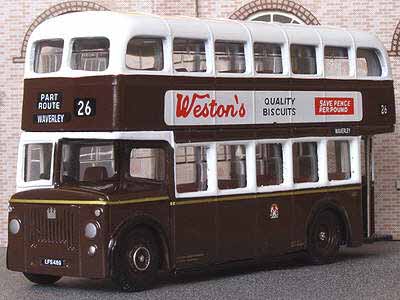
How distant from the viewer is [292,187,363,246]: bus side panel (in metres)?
19.7

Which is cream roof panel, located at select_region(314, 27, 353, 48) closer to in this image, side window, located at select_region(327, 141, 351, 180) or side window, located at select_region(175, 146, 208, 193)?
side window, located at select_region(327, 141, 351, 180)

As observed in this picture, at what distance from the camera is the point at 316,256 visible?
20.1 m

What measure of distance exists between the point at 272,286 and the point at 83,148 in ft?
10.6

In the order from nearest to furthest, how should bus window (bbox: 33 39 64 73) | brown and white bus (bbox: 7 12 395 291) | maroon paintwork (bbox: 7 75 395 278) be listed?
maroon paintwork (bbox: 7 75 395 278) → brown and white bus (bbox: 7 12 395 291) → bus window (bbox: 33 39 64 73)

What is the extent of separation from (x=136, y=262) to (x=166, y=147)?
66.7 inches

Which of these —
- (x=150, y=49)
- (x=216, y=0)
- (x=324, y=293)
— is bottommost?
(x=324, y=293)

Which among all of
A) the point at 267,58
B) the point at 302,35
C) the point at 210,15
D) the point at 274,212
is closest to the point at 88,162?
the point at 274,212

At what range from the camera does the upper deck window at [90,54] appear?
17.0 metres

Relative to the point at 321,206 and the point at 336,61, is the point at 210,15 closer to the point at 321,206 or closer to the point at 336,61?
the point at 336,61

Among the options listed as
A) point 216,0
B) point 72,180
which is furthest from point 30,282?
point 216,0

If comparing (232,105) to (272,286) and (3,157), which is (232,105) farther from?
(3,157)

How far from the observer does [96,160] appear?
56.3 feet

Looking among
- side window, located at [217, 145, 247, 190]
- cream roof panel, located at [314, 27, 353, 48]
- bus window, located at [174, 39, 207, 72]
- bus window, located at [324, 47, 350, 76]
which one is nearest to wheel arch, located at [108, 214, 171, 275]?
side window, located at [217, 145, 247, 190]

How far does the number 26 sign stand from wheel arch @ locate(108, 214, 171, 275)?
5.00ft
